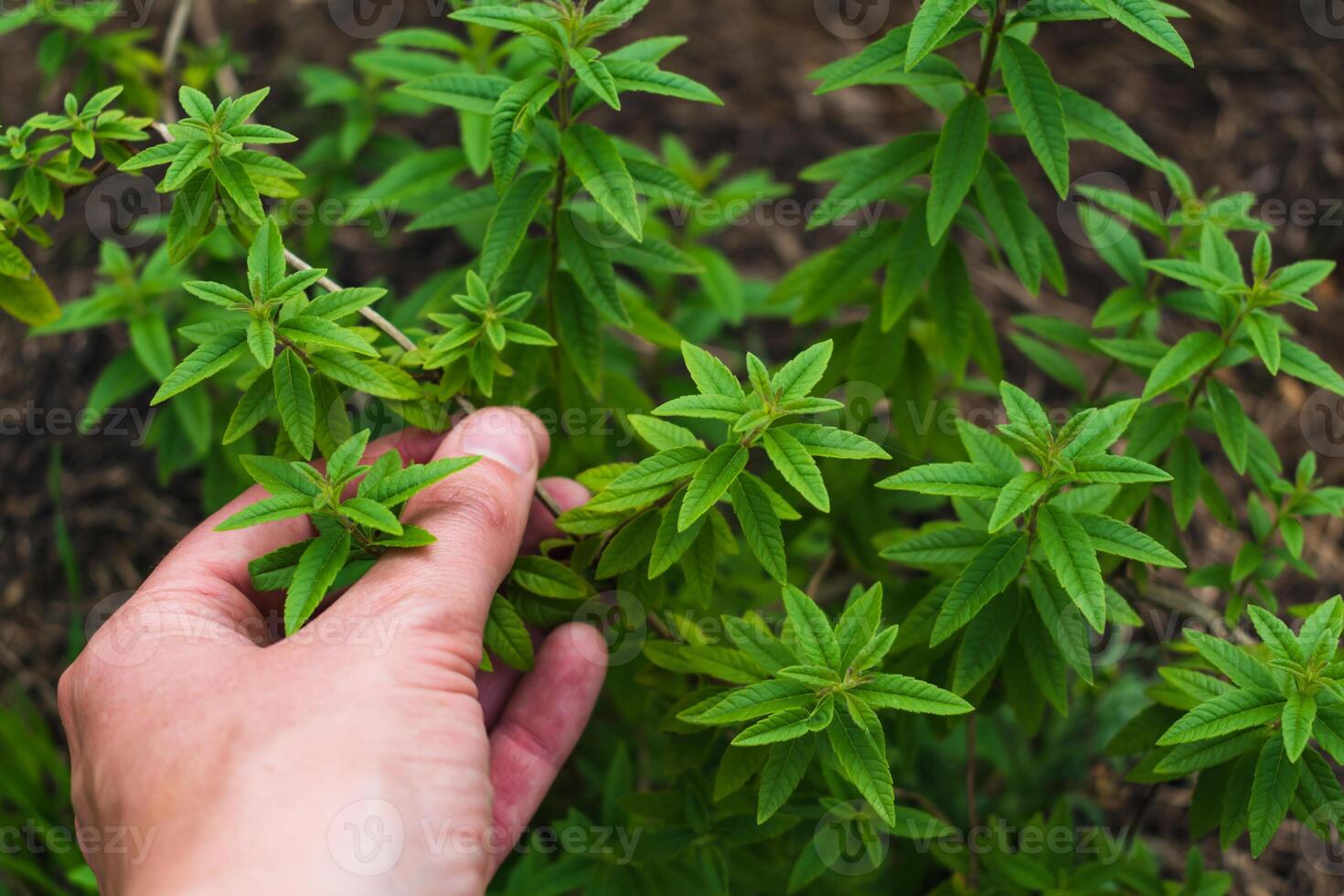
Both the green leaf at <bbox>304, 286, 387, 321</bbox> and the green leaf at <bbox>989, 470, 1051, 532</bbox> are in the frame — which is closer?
the green leaf at <bbox>989, 470, 1051, 532</bbox>

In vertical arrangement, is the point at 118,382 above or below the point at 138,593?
below

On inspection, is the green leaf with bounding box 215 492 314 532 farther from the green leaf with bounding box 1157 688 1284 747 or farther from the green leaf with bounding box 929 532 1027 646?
the green leaf with bounding box 1157 688 1284 747

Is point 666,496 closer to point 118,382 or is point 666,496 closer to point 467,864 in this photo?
point 467,864

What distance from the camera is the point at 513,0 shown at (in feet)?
7.97

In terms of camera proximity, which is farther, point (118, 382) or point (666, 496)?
point (118, 382)

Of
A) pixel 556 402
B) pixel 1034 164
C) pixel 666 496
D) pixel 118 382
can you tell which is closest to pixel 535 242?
pixel 556 402

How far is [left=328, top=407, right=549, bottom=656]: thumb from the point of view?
2041 mm

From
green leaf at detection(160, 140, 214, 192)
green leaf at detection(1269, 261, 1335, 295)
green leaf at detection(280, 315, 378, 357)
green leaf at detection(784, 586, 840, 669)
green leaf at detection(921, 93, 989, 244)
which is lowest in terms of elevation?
green leaf at detection(784, 586, 840, 669)

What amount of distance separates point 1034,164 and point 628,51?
3.55 metres
